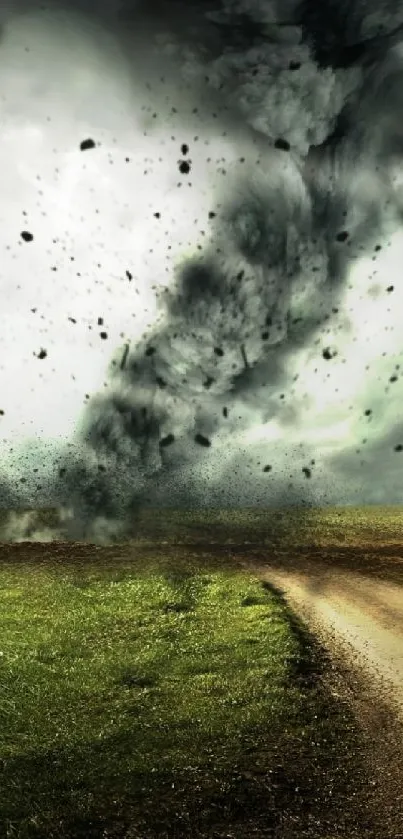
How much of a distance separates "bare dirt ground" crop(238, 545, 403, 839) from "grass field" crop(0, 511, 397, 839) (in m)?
0.50

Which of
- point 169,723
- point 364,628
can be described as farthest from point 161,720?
point 364,628

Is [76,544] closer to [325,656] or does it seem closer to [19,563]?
[19,563]

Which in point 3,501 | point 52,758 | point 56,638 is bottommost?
point 52,758

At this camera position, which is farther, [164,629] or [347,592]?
[347,592]

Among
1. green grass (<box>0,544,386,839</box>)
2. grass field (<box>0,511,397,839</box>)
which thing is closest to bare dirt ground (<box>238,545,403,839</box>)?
grass field (<box>0,511,397,839</box>)

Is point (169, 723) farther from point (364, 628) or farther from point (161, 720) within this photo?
point (364, 628)

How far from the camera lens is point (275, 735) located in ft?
47.0

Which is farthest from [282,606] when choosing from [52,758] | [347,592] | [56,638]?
[52,758]

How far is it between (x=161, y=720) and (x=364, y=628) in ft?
34.5

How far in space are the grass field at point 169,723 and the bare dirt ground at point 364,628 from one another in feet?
1.64

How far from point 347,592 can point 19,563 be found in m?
20.8

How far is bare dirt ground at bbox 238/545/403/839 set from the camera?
42.7 feet

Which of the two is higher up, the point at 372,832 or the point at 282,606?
the point at 282,606

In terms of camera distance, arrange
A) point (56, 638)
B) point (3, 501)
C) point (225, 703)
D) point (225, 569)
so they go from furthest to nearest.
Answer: point (3, 501)
point (225, 569)
point (56, 638)
point (225, 703)
